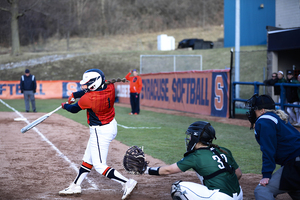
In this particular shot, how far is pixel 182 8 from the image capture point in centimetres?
7038

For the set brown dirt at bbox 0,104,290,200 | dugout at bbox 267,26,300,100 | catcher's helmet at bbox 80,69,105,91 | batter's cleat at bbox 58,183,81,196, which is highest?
dugout at bbox 267,26,300,100

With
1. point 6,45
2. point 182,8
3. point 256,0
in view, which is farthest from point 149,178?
point 182,8

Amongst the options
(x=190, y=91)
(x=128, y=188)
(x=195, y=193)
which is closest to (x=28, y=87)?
(x=190, y=91)

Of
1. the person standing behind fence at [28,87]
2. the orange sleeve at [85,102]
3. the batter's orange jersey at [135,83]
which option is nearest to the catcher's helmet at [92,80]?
the orange sleeve at [85,102]

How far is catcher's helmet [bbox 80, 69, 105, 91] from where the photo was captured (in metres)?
4.75

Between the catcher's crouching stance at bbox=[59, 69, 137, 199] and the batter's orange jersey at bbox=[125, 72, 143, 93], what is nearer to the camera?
the catcher's crouching stance at bbox=[59, 69, 137, 199]

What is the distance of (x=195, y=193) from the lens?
361 cm

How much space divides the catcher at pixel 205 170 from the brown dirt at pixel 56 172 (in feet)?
4.49

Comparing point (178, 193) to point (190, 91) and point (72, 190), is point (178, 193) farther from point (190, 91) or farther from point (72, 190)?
point (190, 91)

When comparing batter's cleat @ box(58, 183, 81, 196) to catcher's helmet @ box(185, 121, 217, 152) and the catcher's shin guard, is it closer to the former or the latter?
the catcher's shin guard

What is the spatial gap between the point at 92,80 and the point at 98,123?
0.68m

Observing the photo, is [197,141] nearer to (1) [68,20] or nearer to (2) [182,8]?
(1) [68,20]

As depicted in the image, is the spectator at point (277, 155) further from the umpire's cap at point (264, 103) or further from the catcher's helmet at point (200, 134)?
the catcher's helmet at point (200, 134)

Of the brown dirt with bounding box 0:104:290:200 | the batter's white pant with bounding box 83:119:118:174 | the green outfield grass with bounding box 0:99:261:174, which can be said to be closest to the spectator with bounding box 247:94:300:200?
the brown dirt with bounding box 0:104:290:200
